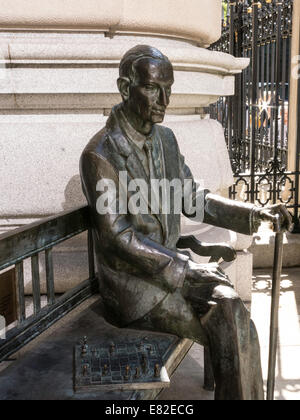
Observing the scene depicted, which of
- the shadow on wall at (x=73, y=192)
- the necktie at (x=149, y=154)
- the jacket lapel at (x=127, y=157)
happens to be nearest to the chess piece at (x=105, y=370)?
the jacket lapel at (x=127, y=157)

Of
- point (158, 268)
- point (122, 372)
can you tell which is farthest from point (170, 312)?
point (122, 372)

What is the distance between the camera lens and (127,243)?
2.51 m

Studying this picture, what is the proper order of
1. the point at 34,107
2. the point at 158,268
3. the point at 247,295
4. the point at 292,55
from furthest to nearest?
the point at 292,55 → the point at 247,295 → the point at 34,107 → the point at 158,268

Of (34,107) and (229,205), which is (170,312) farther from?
(34,107)

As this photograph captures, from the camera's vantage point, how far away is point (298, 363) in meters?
3.91

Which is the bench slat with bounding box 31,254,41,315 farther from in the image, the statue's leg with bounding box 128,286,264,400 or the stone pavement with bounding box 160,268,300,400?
the stone pavement with bounding box 160,268,300,400

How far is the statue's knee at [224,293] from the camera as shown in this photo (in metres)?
2.44

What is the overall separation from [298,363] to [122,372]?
2.09 m

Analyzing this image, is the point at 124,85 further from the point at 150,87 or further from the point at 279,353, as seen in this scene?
the point at 279,353

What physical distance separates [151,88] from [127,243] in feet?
2.38

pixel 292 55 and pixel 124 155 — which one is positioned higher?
pixel 292 55

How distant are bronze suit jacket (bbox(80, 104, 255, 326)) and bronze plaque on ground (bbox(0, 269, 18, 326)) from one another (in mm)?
586

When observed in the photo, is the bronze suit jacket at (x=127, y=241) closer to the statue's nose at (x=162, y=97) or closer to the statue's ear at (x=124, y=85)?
the statue's ear at (x=124, y=85)
